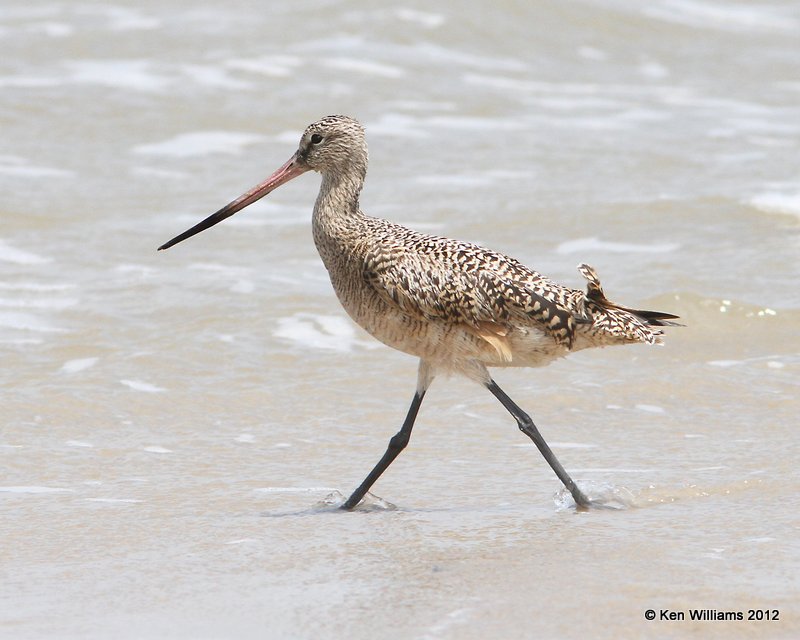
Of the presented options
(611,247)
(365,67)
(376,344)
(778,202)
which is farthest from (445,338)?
(365,67)

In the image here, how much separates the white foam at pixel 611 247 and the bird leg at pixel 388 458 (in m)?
3.93

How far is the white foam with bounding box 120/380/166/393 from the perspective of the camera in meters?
7.29

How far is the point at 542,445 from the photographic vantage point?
19.2 feet

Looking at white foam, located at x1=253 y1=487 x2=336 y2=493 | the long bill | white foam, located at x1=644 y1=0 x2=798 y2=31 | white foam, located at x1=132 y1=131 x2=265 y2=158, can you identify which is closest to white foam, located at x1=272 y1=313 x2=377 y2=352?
the long bill

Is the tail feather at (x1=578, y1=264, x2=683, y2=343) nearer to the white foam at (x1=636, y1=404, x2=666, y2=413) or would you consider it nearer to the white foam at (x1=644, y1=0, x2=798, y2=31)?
the white foam at (x1=636, y1=404, x2=666, y2=413)

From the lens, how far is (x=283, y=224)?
1053 cm

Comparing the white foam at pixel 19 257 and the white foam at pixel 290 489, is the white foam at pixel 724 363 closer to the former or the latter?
the white foam at pixel 290 489

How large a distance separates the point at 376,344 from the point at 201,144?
15.4 ft

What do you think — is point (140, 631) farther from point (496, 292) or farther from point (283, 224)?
point (283, 224)

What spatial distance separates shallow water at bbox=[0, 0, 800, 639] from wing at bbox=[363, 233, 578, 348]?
734 millimetres

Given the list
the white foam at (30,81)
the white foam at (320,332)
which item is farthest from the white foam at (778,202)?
the white foam at (30,81)

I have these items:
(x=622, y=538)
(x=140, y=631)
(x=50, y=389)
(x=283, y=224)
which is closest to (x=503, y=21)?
(x=283, y=224)

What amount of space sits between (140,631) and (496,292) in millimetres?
2136

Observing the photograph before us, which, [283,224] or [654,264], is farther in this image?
[283,224]
